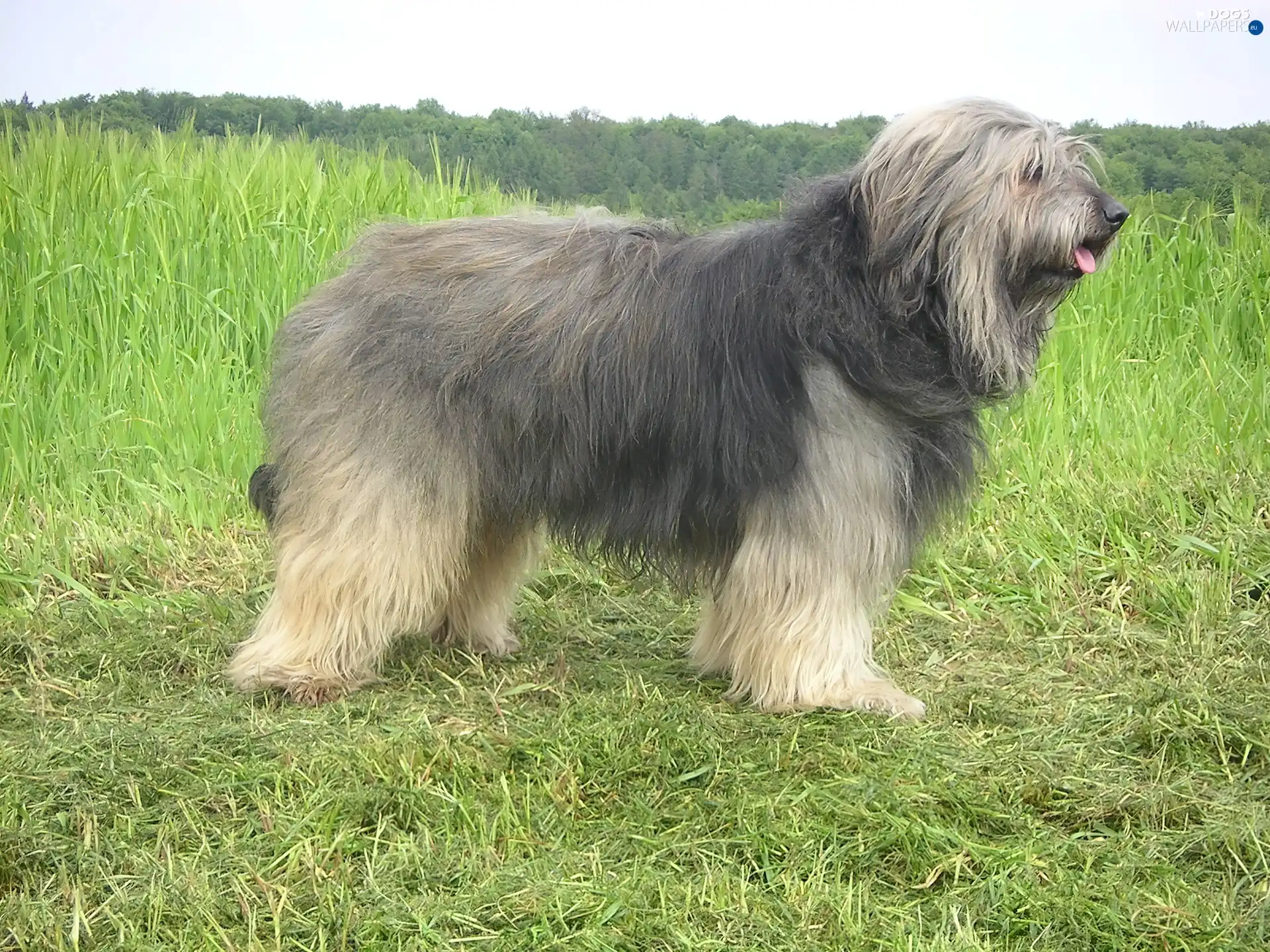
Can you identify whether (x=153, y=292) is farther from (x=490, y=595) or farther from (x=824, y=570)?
(x=824, y=570)

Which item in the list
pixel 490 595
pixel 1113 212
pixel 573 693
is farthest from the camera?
pixel 490 595

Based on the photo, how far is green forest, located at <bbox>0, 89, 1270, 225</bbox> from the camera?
5480mm

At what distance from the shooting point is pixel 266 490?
4.01 m

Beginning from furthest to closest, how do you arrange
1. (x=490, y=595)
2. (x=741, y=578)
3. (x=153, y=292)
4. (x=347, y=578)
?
(x=153, y=292) < (x=490, y=595) < (x=347, y=578) < (x=741, y=578)

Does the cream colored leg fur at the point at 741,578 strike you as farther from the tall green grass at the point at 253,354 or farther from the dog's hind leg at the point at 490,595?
the tall green grass at the point at 253,354

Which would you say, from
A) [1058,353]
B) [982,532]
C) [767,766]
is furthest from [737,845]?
[1058,353]

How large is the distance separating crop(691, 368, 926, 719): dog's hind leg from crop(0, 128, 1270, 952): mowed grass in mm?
122

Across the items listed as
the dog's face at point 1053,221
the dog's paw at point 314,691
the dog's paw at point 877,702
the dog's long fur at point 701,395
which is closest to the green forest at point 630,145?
the dog's long fur at point 701,395

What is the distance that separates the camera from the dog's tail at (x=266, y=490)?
156 inches

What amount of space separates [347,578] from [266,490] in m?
0.47

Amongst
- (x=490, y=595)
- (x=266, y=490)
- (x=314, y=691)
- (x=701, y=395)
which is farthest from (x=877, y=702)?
(x=266, y=490)

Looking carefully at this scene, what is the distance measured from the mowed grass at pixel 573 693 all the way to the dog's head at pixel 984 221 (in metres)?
0.58

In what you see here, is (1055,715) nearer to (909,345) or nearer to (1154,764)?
(1154,764)

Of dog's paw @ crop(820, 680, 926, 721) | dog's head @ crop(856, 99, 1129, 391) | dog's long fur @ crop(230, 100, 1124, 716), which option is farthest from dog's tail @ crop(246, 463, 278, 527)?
dog's head @ crop(856, 99, 1129, 391)
